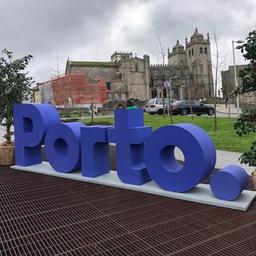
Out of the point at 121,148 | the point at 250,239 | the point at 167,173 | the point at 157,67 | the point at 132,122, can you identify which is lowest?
the point at 250,239

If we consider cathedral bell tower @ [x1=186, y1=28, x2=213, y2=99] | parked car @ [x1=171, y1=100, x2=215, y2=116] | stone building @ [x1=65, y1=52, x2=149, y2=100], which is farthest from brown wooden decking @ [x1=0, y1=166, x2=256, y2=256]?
cathedral bell tower @ [x1=186, y1=28, x2=213, y2=99]

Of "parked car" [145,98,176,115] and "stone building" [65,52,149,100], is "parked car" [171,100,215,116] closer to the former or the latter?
"parked car" [145,98,176,115]

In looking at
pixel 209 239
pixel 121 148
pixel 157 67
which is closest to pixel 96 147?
pixel 121 148

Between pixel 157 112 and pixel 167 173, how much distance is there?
2587 cm

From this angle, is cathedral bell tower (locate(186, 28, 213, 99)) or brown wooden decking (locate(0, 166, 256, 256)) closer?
brown wooden decking (locate(0, 166, 256, 256))

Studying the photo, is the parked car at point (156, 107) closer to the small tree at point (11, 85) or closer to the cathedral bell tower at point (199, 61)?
the small tree at point (11, 85)

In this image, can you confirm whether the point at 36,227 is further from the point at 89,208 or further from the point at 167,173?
the point at 167,173

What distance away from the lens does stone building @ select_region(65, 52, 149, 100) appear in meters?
74.1

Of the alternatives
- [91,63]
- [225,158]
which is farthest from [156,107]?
[91,63]

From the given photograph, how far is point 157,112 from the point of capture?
32188 mm

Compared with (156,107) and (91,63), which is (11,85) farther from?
(91,63)

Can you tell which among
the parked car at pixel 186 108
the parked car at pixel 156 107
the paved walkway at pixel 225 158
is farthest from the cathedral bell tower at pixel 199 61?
the paved walkway at pixel 225 158

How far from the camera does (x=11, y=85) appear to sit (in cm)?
1020

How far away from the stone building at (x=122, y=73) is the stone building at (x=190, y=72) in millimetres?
4718
